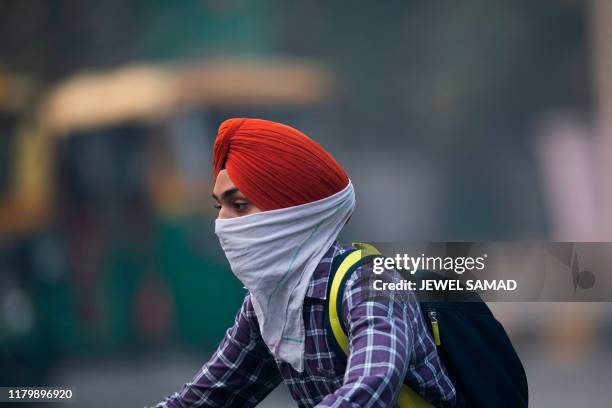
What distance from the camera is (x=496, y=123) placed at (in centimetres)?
629

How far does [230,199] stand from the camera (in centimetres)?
283

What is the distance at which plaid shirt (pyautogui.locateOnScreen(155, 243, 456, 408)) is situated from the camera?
8.10ft

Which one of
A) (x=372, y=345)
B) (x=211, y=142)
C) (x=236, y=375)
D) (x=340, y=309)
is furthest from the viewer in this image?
→ (x=211, y=142)

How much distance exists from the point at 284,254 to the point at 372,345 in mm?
419

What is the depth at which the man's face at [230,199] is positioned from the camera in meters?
2.81

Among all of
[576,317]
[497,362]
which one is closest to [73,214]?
[576,317]

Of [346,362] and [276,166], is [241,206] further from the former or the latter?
[346,362]

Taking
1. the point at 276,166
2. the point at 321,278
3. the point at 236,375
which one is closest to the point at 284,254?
the point at 321,278

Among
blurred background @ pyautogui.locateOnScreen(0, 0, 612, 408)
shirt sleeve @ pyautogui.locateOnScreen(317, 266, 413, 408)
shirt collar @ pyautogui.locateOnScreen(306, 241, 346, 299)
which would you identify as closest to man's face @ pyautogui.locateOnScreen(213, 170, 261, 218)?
shirt collar @ pyautogui.locateOnScreen(306, 241, 346, 299)

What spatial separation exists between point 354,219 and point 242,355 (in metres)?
3.37

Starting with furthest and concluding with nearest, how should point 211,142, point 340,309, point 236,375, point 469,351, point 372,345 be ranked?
point 211,142 → point 236,375 → point 469,351 → point 340,309 → point 372,345

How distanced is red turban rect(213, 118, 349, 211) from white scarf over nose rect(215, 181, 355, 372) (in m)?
0.03

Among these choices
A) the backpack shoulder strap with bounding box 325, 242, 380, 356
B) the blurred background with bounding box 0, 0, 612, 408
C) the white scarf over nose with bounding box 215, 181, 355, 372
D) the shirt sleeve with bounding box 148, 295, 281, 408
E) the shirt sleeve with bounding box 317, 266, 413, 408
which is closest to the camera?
the shirt sleeve with bounding box 317, 266, 413, 408

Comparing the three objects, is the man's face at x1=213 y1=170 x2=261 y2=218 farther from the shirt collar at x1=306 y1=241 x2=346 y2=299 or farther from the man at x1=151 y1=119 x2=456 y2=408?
the shirt collar at x1=306 y1=241 x2=346 y2=299
